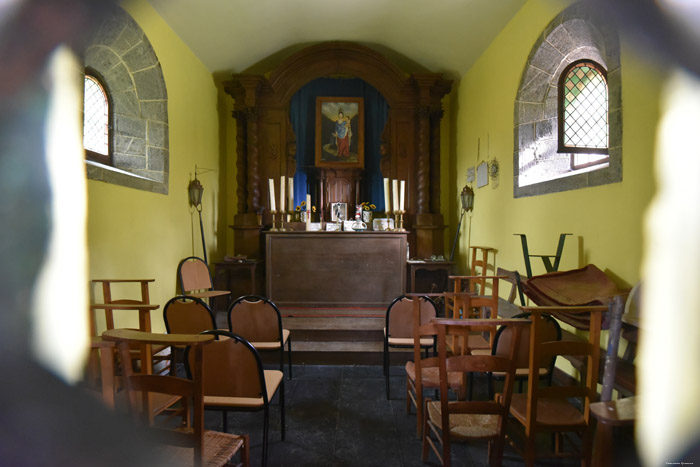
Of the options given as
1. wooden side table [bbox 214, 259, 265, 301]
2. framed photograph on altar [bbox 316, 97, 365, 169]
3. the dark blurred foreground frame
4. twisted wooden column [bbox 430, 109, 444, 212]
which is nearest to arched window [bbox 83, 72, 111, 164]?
the dark blurred foreground frame

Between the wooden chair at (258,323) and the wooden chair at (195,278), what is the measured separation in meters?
1.63

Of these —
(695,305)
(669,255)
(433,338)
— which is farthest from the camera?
(433,338)

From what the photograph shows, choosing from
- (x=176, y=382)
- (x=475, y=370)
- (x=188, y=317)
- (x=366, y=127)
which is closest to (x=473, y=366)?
(x=475, y=370)

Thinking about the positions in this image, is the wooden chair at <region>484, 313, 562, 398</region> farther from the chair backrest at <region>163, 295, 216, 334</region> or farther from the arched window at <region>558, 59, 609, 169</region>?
the chair backrest at <region>163, 295, 216, 334</region>

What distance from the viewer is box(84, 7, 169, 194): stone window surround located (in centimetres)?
342

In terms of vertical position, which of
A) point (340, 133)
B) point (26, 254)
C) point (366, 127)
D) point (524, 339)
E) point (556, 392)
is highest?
point (366, 127)

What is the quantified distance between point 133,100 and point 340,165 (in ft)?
9.74

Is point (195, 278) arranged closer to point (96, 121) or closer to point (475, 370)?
point (96, 121)

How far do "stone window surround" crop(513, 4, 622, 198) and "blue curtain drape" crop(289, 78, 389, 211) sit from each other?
2.60 m

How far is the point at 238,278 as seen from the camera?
5.40 metres

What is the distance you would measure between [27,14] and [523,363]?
12.2 feet

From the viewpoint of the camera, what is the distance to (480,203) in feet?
16.0

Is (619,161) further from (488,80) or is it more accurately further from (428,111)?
(428,111)

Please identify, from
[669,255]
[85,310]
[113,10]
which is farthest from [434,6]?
[85,310]
